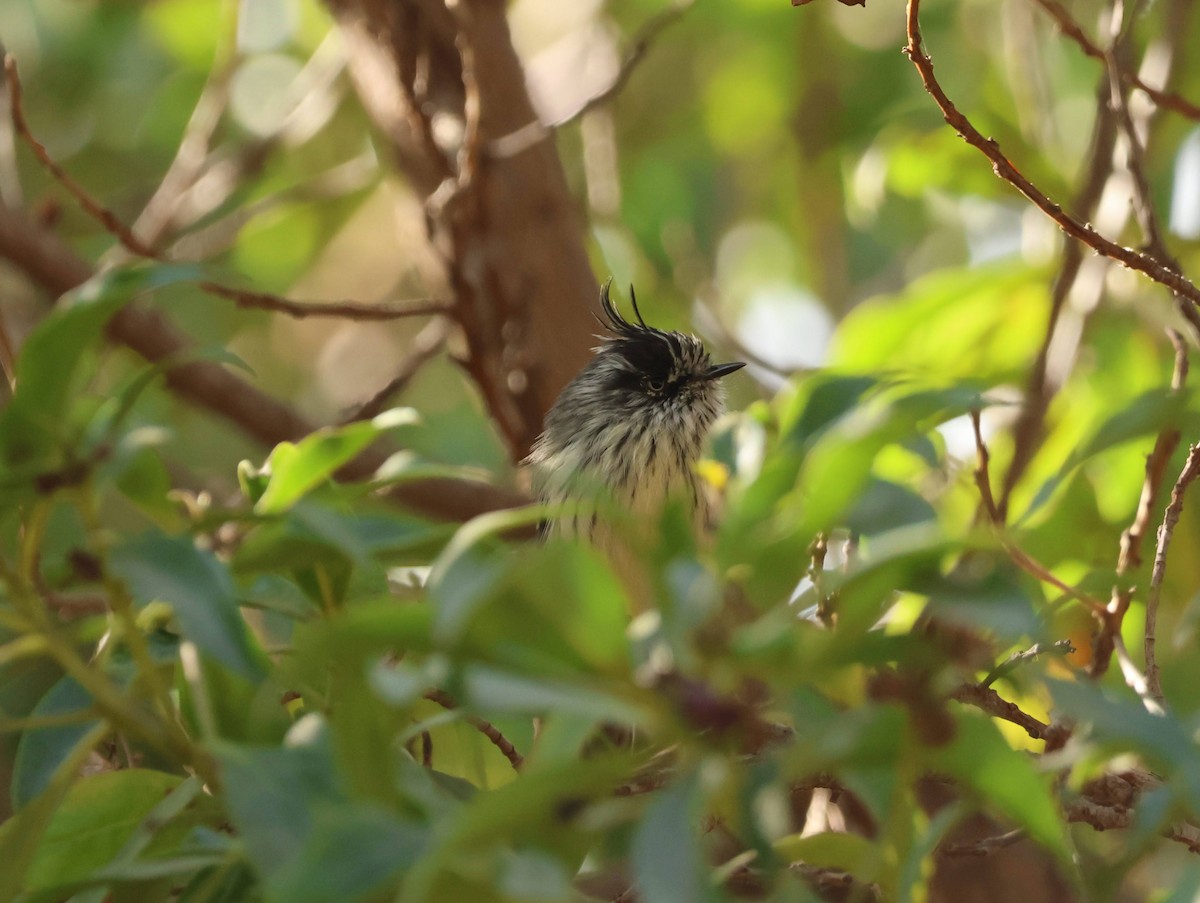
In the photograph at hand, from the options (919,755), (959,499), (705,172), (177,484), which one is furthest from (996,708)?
(705,172)

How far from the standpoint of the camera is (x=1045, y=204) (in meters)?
2.27

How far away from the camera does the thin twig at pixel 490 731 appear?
6.85 ft

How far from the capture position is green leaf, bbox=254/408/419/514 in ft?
5.71

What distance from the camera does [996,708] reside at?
2.10 meters

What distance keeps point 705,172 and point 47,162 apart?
3314 millimetres

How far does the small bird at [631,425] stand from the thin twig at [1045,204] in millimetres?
1634

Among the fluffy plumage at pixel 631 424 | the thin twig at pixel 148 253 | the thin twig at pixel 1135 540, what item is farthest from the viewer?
the fluffy plumage at pixel 631 424

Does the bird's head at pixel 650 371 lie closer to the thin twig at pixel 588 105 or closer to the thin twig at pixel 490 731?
the thin twig at pixel 588 105

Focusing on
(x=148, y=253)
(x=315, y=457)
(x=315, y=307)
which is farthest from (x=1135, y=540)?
(x=148, y=253)

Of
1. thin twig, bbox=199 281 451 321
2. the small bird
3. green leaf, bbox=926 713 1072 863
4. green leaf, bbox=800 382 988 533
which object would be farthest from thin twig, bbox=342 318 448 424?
green leaf, bbox=926 713 1072 863

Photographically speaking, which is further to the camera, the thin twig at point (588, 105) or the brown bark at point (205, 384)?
the brown bark at point (205, 384)

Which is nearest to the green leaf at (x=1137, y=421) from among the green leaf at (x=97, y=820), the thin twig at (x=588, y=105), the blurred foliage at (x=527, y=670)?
the blurred foliage at (x=527, y=670)

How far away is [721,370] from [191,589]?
2.95 metres

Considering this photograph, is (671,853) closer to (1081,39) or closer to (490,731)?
(490,731)
